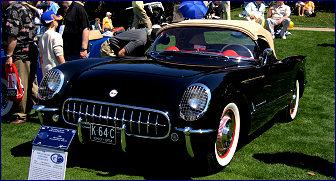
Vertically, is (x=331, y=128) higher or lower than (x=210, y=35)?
lower

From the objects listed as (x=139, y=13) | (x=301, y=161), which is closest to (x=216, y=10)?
(x=139, y=13)

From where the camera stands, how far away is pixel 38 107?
4.12 metres

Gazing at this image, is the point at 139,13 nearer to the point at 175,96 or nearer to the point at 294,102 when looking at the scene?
the point at 294,102

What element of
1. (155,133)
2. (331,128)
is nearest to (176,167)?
(155,133)

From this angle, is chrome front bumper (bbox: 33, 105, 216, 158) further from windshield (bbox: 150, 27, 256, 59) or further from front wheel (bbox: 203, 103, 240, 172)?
windshield (bbox: 150, 27, 256, 59)

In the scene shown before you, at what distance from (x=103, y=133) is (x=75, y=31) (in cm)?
311

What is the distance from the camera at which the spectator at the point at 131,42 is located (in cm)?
657

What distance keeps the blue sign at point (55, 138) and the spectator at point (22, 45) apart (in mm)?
2526

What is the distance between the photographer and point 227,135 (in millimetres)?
3939

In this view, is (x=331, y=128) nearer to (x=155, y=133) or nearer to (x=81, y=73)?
(x=155, y=133)

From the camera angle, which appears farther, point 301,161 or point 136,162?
point 301,161

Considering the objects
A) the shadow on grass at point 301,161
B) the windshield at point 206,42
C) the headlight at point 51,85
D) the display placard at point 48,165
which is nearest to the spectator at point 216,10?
the windshield at point 206,42

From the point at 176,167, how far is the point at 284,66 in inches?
92.6

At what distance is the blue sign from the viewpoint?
3.50 m
